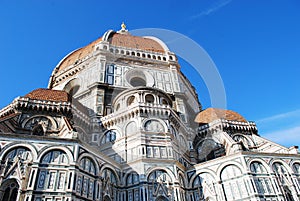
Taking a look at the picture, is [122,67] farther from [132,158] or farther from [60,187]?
[60,187]

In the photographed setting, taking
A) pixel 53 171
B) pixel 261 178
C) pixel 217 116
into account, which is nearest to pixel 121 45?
pixel 217 116

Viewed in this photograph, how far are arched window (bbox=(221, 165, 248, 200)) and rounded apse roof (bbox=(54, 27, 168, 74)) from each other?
2425 cm

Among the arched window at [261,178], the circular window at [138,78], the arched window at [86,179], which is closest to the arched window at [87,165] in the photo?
the arched window at [86,179]

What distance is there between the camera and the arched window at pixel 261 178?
776 inches

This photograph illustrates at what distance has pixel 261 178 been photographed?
66.7 feet

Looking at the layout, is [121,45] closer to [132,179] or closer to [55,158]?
[132,179]

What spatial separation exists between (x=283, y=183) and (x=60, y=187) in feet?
60.0

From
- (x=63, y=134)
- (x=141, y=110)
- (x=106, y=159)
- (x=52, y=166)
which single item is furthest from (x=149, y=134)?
(x=52, y=166)

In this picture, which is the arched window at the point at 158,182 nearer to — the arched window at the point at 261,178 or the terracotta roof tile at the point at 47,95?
the arched window at the point at 261,178

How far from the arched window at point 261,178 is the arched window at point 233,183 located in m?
1.13

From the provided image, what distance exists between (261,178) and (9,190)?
19190 millimetres

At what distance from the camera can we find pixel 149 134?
2255 cm

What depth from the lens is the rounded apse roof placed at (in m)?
39.0

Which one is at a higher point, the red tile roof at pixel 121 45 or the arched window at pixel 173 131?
the red tile roof at pixel 121 45
